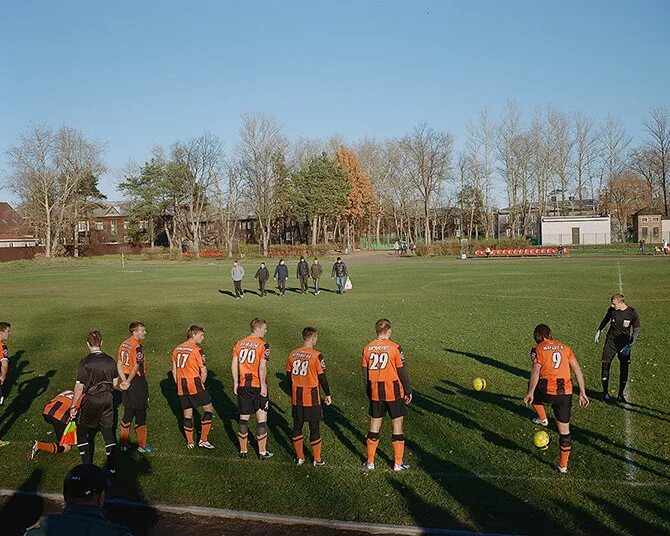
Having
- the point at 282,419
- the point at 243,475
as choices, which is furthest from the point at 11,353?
the point at 243,475

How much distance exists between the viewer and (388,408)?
27.3ft

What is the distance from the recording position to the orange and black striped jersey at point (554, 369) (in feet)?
27.3

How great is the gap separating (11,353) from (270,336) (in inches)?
285

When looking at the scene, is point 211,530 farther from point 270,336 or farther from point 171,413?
point 270,336

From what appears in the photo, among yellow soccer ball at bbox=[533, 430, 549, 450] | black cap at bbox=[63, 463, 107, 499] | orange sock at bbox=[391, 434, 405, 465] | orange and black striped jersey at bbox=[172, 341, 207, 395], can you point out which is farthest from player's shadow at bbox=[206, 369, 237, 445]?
black cap at bbox=[63, 463, 107, 499]

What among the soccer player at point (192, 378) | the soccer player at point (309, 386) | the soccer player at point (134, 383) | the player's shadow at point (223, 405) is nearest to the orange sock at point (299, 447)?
the soccer player at point (309, 386)

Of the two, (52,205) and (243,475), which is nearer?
(243,475)

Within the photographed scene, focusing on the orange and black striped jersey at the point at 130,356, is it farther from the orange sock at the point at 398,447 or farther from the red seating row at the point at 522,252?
the red seating row at the point at 522,252

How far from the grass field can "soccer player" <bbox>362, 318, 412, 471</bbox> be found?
0.46 m

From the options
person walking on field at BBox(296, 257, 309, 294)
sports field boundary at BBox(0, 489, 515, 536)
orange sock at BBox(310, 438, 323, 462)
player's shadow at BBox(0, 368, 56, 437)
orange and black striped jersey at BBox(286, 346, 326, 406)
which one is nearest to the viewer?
sports field boundary at BBox(0, 489, 515, 536)

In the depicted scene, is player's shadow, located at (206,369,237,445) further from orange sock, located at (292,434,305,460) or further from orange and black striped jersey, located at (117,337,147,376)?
orange and black striped jersey, located at (117,337,147,376)

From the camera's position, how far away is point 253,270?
5438 cm

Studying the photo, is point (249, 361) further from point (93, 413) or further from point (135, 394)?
point (93, 413)

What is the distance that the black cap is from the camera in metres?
3.40
